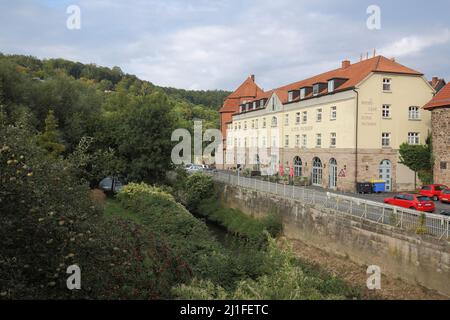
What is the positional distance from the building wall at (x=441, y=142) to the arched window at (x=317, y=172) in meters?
9.53

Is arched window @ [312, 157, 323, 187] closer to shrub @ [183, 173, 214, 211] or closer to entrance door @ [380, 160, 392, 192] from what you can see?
entrance door @ [380, 160, 392, 192]

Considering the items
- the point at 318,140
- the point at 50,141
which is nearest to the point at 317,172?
the point at 318,140

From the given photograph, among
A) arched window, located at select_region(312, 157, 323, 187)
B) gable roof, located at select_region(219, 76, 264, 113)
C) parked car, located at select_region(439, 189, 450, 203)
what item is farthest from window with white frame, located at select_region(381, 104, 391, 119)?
gable roof, located at select_region(219, 76, 264, 113)

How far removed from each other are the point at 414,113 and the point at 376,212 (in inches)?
676

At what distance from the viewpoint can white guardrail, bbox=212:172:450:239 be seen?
48.7 ft

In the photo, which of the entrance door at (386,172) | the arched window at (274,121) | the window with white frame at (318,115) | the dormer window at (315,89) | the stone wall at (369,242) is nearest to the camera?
the stone wall at (369,242)

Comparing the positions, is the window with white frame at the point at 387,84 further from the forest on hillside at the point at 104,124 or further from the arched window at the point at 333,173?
the forest on hillside at the point at 104,124

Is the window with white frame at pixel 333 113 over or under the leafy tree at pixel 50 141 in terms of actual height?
over

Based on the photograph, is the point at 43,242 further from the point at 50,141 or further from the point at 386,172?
the point at 386,172

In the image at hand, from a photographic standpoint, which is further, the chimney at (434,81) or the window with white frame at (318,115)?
the chimney at (434,81)

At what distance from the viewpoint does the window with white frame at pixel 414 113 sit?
31.7 metres

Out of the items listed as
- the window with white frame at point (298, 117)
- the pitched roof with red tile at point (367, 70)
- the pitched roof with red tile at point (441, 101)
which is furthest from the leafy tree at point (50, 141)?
Answer: the pitched roof with red tile at point (441, 101)

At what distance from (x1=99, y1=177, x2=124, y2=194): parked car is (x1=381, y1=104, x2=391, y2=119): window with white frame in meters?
23.9
